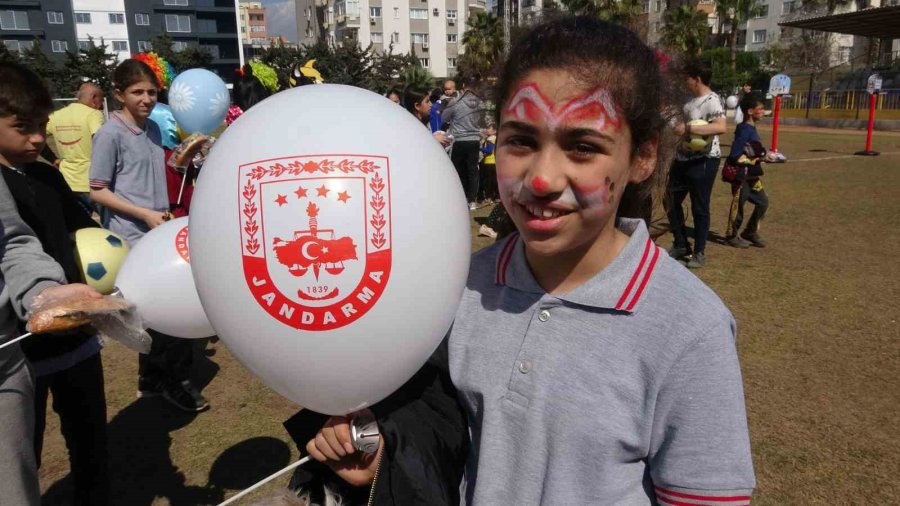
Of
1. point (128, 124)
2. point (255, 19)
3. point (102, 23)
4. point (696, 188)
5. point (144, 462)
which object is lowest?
point (144, 462)

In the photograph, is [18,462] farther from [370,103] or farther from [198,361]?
[198,361]

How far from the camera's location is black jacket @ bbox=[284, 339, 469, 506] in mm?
1188

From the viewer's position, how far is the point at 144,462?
3.20 meters

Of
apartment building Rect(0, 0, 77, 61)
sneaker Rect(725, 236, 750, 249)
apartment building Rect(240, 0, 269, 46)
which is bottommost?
sneaker Rect(725, 236, 750, 249)

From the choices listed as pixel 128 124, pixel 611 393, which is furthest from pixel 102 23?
pixel 611 393

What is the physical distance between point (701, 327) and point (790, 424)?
271cm

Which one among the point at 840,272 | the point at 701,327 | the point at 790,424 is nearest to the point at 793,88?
the point at 840,272

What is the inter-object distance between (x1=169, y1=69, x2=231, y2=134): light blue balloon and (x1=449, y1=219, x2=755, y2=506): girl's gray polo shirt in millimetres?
Result: 3318

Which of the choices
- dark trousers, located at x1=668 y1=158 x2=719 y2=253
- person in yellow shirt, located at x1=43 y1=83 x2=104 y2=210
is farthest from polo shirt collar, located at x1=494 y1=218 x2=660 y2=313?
person in yellow shirt, located at x1=43 y1=83 x2=104 y2=210

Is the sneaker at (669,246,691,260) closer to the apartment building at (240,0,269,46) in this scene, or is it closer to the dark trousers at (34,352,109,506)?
the dark trousers at (34,352,109,506)

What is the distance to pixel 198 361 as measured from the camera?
446 cm

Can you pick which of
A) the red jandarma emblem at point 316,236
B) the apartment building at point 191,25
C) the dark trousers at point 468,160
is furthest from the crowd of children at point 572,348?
the apartment building at point 191,25

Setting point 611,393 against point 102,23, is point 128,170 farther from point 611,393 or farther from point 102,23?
point 102,23

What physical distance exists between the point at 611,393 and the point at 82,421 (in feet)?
7.68
